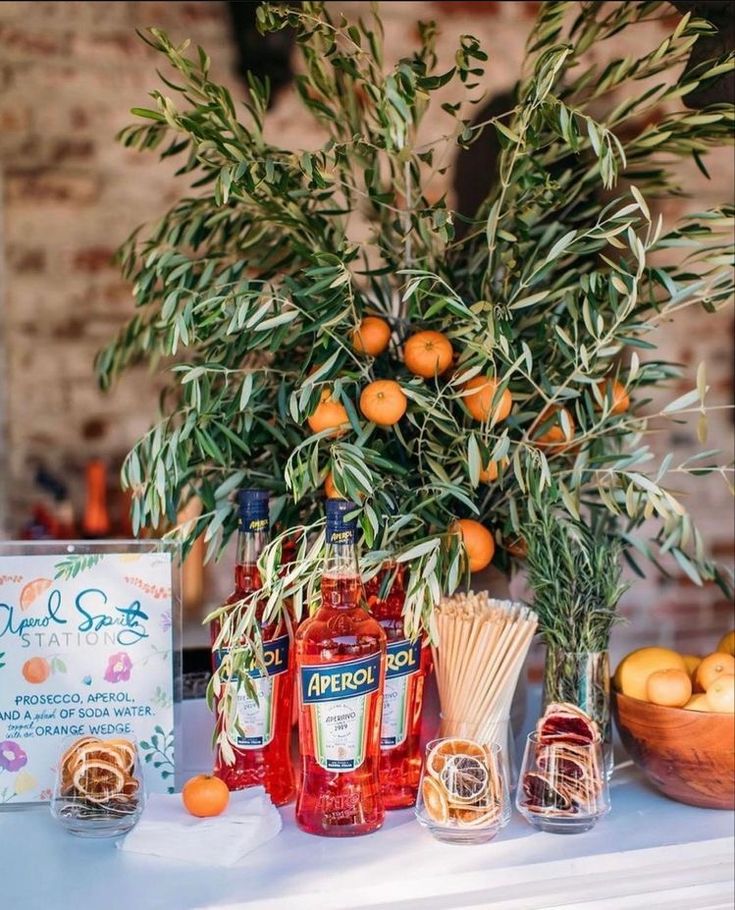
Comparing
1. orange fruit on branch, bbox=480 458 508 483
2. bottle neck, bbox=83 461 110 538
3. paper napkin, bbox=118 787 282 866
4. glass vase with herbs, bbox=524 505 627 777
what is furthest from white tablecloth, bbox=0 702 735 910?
bottle neck, bbox=83 461 110 538

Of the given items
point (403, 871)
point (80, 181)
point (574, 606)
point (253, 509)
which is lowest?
point (403, 871)

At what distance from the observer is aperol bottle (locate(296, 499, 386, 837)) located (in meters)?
1.01

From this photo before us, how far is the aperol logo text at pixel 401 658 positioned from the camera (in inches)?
43.1

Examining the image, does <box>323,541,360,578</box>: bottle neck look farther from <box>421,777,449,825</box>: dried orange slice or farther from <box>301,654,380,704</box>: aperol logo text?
<box>421,777,449,825</box>: dried orange slice

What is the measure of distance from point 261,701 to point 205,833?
14cm

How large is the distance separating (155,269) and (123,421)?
5.43ft

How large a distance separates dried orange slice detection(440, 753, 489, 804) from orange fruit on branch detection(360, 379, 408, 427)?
0.34 meters

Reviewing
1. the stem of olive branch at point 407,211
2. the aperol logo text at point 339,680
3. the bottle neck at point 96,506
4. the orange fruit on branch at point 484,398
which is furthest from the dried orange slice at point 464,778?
the bottle neck at point 96,506

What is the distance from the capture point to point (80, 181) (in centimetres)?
276

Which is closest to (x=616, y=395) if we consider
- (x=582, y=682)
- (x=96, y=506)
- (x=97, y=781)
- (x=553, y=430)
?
(x=553, y=430)

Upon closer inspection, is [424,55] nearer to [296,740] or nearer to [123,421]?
[296,740]

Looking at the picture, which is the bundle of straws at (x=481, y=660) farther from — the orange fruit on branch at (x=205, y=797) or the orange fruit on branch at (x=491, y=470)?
the orange fruit on branch at (x=205, y=797)

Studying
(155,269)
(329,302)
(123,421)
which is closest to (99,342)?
(123,421)

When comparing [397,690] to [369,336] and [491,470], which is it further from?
[369,336]
